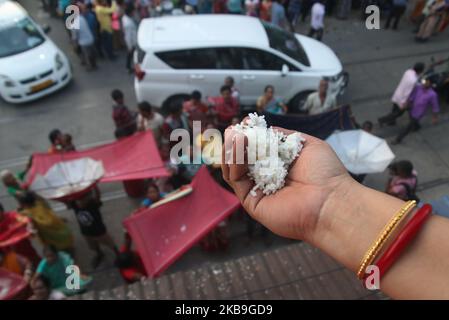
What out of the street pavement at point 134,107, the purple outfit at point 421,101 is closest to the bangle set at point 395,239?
the street pavement at point 134,107

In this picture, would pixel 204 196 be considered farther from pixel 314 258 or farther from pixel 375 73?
pixel 375 73

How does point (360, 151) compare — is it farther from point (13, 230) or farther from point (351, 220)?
point (13, 230)

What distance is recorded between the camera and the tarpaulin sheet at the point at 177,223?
4.61m

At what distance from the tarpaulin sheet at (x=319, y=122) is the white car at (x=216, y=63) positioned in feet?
5.69

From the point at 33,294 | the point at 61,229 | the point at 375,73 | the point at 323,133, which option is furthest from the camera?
the point at 375,73

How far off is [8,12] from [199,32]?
463cm

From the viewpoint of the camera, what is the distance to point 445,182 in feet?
15.3

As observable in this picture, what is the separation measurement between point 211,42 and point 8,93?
4.57m

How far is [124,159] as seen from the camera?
5484mm

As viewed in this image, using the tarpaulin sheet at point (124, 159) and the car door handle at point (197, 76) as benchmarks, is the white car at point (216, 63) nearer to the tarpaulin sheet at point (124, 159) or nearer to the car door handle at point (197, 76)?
the car door handle at point (197, 76)

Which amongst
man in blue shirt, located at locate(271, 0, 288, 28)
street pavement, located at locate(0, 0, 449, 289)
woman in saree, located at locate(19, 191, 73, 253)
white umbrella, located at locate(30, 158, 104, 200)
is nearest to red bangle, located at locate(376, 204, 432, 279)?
street pavement, located at locate(0, 0, 449, 289)

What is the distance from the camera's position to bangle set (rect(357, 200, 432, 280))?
177 centimetres

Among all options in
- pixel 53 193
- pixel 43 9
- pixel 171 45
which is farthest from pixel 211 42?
pixel 43 9

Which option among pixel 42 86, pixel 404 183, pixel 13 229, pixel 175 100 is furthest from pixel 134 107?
pixel 404 183
